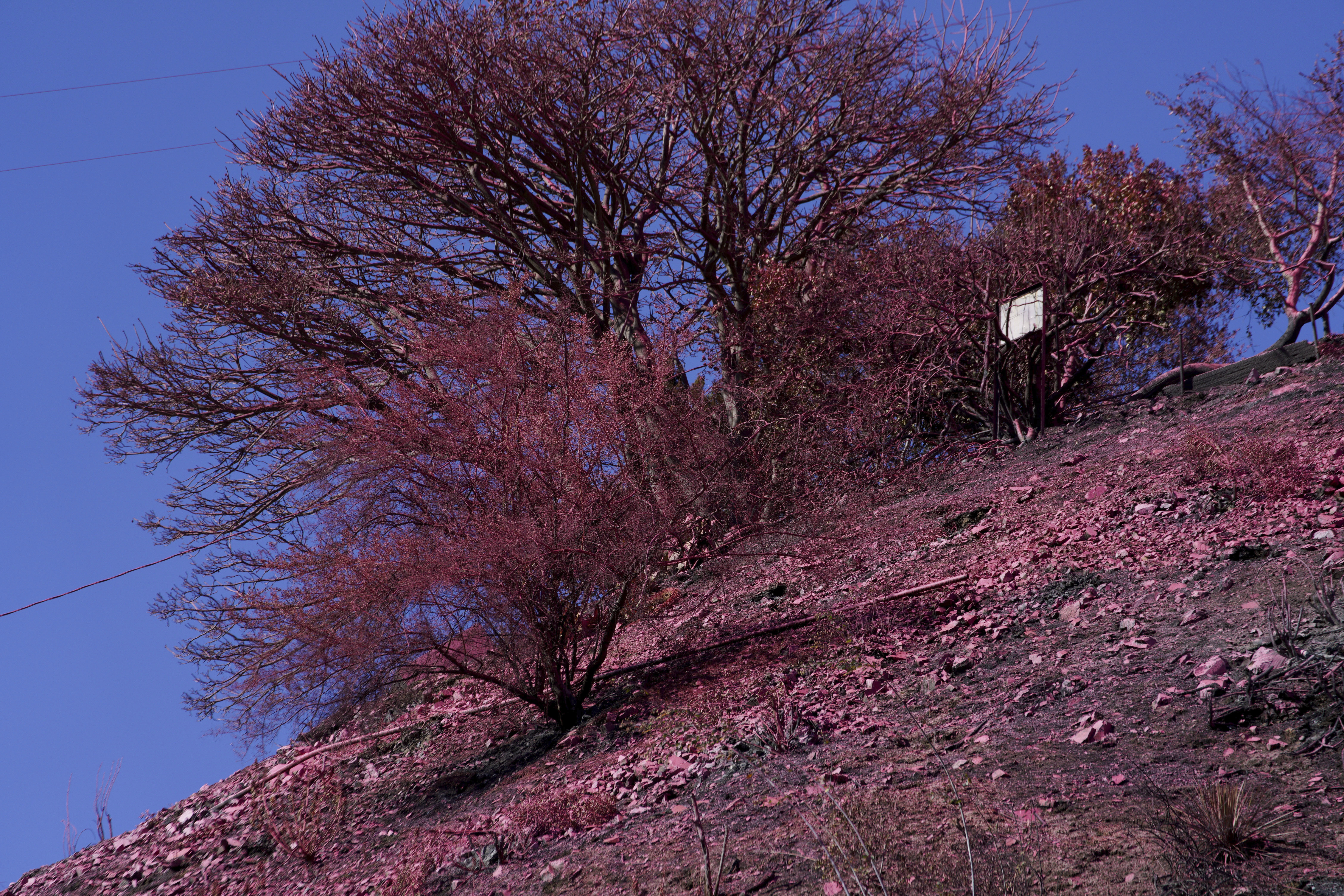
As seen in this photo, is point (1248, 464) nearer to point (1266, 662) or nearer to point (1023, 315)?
point (1266, 662)

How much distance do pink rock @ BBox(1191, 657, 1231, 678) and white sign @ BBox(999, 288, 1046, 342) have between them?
20.0 feet

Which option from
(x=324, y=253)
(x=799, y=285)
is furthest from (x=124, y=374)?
(x=799, y=285)

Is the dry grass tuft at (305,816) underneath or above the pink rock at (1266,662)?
underneath

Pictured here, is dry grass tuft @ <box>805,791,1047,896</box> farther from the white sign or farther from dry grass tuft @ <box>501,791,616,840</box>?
the white sign

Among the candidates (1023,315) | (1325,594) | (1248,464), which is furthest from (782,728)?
(1023,315)

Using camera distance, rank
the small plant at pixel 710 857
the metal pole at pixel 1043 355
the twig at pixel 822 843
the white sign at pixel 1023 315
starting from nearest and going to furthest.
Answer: the twig at pixel 822 843
the small plant at pixel 710 857
the metal pole at pixel 1043 355
the white sign at pixel 1023 315

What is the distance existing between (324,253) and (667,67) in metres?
4.73

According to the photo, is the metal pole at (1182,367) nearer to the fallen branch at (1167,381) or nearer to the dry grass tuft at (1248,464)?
the fallen branch at (1167,381)

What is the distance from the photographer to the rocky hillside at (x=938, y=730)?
139 inches

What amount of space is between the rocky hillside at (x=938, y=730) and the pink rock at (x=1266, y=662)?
0.05 feet

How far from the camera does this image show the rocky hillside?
139 inches

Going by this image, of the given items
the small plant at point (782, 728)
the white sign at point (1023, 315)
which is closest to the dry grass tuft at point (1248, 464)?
the white sign at point (1023, 315)

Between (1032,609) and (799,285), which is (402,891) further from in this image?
(799,285)

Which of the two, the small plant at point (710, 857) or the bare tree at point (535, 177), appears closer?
the small plant at point (710, 857)
